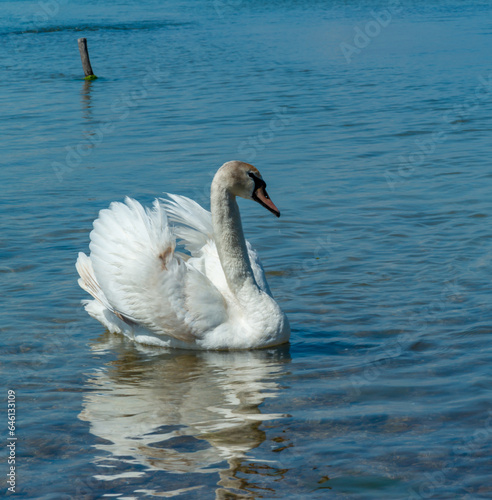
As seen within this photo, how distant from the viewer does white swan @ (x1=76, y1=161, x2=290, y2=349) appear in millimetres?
6426

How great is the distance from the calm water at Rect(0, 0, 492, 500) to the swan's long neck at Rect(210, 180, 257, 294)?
59 cm

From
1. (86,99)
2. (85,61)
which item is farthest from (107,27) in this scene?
(86,99)

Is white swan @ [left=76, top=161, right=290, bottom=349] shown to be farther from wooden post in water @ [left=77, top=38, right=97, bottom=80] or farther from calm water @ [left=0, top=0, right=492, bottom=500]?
wooden post in water @ [left=77, top=38, right=97, bottom=80]

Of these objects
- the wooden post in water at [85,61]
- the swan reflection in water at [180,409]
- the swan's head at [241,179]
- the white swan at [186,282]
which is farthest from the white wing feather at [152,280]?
the wooden post in water at [85,61]

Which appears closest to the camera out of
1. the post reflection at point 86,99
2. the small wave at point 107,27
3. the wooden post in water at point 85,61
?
the post reflection at point 86,99

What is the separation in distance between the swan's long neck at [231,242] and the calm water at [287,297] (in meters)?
0.59

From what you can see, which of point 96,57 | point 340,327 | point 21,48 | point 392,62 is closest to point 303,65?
point 392,62

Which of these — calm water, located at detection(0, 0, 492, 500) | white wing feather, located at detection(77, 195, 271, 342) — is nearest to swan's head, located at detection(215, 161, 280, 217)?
white wing feather, located at detection(77, 195, 271, 342)

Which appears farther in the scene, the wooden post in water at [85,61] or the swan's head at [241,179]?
the wooden post in water at [85,61]

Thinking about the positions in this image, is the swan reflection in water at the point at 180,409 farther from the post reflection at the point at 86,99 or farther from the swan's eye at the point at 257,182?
the post reflection at the point at 86,99

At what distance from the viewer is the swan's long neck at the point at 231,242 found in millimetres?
6648

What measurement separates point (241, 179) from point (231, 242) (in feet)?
1.67

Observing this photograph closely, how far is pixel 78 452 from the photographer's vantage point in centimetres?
497

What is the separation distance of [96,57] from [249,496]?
2825 cm
